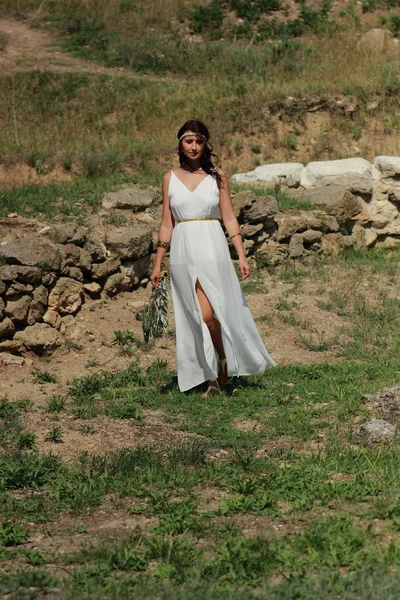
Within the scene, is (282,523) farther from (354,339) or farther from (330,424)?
(354,339)

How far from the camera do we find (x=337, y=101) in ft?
52.9

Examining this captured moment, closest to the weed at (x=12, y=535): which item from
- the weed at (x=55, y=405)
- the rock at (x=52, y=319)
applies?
the weed at (x=55, y=405)

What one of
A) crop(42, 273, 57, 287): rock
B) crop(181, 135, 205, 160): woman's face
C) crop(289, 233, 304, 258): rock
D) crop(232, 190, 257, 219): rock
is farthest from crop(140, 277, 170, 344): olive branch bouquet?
crop(289, 233, 304, 258): rock

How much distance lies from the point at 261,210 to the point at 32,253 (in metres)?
3.40

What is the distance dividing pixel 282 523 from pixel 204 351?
2.41 meters

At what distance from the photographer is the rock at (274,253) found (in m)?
11.0

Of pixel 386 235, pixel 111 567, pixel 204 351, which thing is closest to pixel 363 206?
pixel 386 235

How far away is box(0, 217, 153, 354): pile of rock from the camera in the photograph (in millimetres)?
8281

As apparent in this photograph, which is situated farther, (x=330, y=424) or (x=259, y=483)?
(x=330, y=424)

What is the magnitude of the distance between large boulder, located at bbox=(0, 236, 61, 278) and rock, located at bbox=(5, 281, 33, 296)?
0.22 m

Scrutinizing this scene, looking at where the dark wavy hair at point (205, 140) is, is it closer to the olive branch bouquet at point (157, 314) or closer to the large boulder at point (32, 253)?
the olive branch bouquet at point (157, 314)

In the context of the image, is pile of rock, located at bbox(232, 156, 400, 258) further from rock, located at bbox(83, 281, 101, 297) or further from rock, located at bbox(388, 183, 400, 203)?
rock, located at bbox(83, 281, 101, 297)

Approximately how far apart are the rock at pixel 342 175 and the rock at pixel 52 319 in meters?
5.26

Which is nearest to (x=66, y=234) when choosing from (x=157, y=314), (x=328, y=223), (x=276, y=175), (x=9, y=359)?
(x=9, y=359)
